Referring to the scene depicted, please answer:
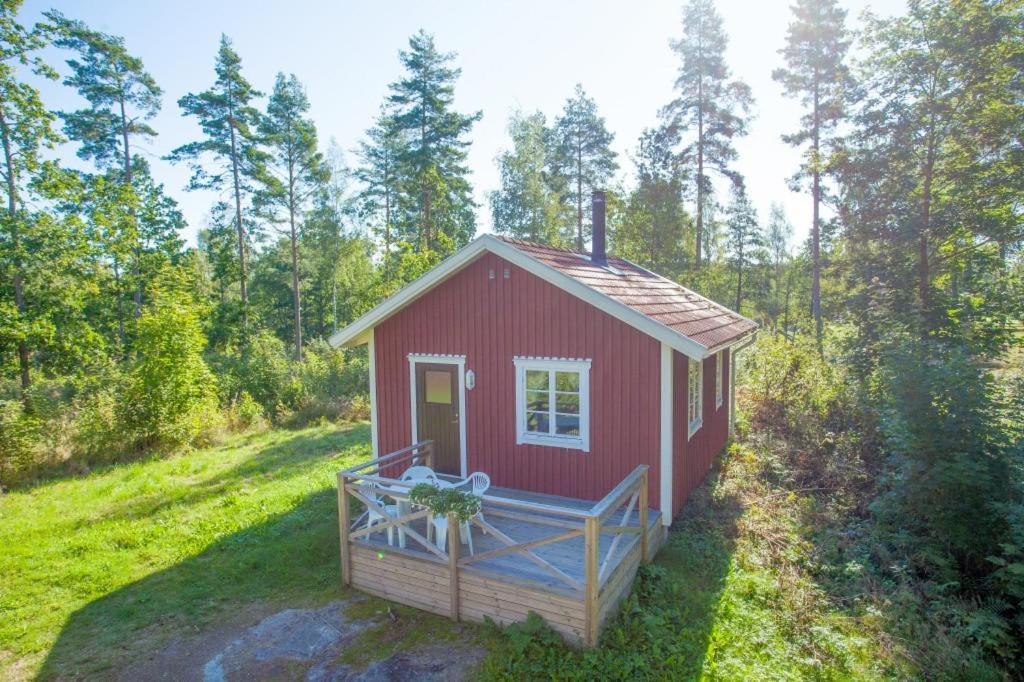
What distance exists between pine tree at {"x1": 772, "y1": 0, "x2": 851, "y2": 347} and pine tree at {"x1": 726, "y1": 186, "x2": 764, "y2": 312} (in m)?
13.4

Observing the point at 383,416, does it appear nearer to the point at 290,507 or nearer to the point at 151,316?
the point at 290,507

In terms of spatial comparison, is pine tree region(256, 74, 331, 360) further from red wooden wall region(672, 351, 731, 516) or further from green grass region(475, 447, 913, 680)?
green grass region(475, 447, 913, 680)

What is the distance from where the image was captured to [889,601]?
5.66 meters

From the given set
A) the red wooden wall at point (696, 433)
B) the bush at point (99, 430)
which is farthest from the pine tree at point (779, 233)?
the bush at point (99, 430)

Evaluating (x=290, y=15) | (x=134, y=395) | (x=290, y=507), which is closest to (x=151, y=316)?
(x=134, y=395)

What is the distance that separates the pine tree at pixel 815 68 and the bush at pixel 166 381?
1889cm

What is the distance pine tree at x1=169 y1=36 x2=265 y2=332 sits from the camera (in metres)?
20.3

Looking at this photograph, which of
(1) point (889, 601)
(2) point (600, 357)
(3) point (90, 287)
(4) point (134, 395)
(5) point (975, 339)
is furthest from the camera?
(3) point (90, 287)

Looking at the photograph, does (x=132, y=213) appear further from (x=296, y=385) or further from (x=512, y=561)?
(x=512, y=561)

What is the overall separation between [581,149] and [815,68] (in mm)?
9629

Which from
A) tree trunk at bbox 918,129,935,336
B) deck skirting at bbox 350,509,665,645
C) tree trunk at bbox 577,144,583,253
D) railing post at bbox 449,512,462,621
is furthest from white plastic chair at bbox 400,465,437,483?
tree trunk at bbox 577,144,583,253

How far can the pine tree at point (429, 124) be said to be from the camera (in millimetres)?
21859

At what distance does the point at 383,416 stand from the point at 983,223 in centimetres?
1352

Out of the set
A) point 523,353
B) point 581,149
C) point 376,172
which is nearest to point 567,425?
point 523,353
